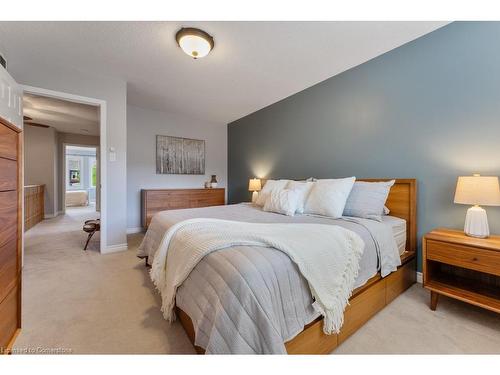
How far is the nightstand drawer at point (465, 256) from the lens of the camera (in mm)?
1429

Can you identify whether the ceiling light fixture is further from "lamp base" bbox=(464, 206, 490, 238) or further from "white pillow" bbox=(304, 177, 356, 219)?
"lamp base" bbox=(464, 206, 490, 238)

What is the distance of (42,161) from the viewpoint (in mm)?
5840

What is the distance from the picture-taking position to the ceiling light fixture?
201 centimetres

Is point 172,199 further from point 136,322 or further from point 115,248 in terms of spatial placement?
point 136,322

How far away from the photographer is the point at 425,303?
1814mm

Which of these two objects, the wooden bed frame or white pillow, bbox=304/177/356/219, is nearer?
the wooden bed frame

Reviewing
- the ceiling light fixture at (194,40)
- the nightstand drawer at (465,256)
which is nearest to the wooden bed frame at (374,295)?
the nightstand drawer at (465,256)

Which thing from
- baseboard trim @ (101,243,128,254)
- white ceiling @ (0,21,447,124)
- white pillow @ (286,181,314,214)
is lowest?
baseboard trim @ (101,243,128,254)

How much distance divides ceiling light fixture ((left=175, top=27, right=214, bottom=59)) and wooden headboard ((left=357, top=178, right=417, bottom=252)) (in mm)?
2398

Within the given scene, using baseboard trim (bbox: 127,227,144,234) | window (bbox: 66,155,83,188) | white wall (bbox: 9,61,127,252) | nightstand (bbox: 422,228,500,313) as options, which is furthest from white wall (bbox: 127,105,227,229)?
window (bbox: 66,155,83,188)

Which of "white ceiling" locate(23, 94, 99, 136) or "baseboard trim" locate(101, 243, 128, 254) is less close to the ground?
"white ceiling" locate(23, 94, 99, 136)
